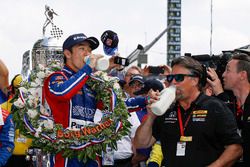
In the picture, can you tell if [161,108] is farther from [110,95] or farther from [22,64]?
[22,64]

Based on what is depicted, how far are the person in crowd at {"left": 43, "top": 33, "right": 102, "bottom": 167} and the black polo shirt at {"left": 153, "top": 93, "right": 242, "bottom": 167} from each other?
1033mm

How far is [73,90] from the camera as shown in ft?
16.7

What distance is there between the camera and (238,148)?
461cm

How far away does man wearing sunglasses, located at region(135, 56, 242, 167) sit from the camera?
4.53m

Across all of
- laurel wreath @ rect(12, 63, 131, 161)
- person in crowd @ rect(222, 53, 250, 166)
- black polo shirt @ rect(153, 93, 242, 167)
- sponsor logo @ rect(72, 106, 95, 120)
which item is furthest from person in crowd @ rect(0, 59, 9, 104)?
person in crowd @ rect(222, 53, 250, 166)

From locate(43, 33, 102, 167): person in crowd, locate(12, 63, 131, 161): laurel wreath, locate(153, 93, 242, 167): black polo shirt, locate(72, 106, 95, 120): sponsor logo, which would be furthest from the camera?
locate(72, 106, 95, 120): sponsor logo

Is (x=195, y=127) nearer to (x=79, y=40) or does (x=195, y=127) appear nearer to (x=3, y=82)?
(x=79, y=40)

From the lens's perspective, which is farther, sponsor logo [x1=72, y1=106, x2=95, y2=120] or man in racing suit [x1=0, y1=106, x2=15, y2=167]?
man in racing suit [x1=0, y1=106, x2=15, y2=167]

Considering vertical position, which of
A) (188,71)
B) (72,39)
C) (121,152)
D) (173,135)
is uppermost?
(72,39)

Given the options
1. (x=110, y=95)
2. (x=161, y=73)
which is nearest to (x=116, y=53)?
(x=110, y=95)

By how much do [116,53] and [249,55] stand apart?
60.3 inches

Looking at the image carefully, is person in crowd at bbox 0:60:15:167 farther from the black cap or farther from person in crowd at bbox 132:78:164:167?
person in crowd at bbox 132:78:164:167

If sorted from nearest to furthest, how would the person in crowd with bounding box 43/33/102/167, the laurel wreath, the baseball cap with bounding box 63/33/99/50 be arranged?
the person in crowd with bounding box 43/33/102/167 < the laurel wreath < the baseball cap with bounding box 63/33/99/50

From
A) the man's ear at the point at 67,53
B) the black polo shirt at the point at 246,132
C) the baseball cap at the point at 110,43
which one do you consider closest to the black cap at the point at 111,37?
the baseball cap at the point at 110,43
